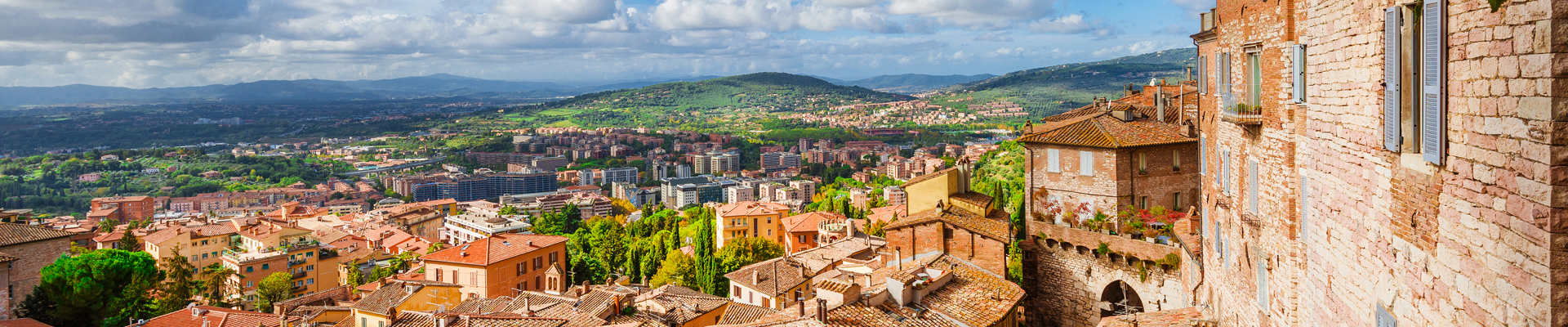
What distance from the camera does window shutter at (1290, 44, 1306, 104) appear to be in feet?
17.5

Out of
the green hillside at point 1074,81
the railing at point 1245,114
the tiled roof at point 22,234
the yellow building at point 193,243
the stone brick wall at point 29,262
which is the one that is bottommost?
the yellow building at point 193,243

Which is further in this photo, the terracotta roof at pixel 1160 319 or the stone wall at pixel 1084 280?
the stone wall at pixel 1084 280

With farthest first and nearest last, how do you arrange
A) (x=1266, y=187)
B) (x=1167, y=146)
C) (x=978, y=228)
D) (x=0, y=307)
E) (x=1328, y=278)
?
(x=0, y=307) → (x=978, y=228) → (x=1167, y=146) → (x=1266, y=187) → (x=1328, y=278)

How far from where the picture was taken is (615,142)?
138m

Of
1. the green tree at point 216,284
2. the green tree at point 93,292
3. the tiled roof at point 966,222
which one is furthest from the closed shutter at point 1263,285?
the green tree at point 216,284

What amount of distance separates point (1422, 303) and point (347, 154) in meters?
142

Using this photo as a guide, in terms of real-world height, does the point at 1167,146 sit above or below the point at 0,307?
above

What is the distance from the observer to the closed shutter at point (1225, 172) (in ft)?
26.4

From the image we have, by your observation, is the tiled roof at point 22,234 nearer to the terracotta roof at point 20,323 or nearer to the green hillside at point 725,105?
the terracotta roof at point 20,323

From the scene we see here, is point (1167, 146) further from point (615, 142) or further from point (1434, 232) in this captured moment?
point (615, 142)

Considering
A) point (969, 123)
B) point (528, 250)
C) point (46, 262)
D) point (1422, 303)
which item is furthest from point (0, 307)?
point (969, 123)

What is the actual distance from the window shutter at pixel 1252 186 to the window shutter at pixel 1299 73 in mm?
1730

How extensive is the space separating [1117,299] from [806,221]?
23.7 metres

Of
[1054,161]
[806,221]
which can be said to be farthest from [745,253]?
[1054,161]
